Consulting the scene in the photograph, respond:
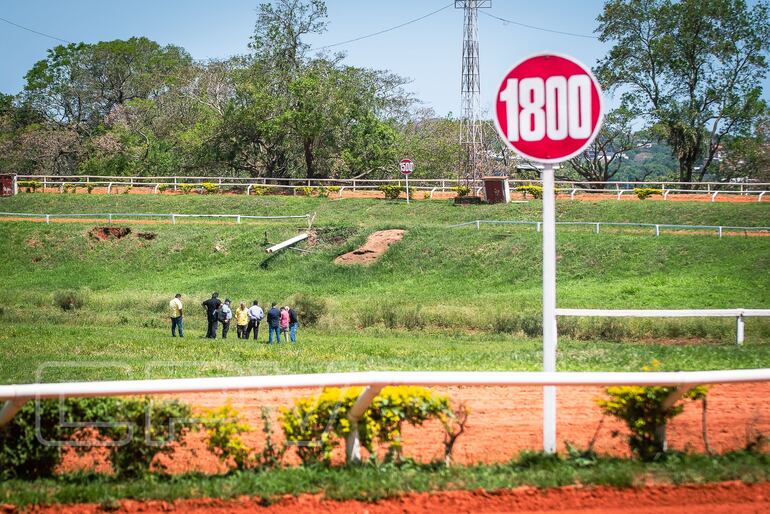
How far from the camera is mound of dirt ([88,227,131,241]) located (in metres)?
51.2

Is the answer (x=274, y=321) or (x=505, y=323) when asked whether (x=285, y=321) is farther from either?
(x=505, y=323)

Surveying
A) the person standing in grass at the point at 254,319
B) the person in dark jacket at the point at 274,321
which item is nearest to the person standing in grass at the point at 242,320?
the person standing in grass at the point at 254,319

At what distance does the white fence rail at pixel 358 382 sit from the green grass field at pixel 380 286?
18.2ft

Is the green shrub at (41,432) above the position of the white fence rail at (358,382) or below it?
below

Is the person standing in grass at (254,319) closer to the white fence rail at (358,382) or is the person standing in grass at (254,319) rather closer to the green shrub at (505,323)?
the green shrub at (505,323)

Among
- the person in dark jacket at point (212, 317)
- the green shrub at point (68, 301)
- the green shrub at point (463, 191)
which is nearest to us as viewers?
the person in dark jacket at point (212, 317)

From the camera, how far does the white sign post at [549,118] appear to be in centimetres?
730

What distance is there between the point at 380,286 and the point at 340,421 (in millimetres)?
33739

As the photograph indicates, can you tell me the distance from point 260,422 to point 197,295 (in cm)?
3156

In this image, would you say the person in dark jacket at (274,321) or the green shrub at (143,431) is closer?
the green shrub at (143,431)

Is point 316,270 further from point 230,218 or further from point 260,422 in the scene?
point 260,422

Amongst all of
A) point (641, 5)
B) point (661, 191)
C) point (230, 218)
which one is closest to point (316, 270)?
point (230, 218)

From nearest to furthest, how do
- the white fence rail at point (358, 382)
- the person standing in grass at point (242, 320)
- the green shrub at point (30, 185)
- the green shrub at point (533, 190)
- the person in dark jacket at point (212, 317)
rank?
the white fence rail at point (358, 382) → the person in dark jacket at point (212, 317) → the person standing in grass at point (242, 320) → the green shrub at point (533, 190) → the green shrub at point (30, 185)

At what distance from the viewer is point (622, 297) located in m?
33.8
